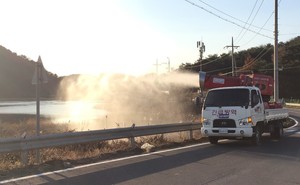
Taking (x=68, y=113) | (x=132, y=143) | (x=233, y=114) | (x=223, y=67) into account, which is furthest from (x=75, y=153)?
(x=223, y=67)

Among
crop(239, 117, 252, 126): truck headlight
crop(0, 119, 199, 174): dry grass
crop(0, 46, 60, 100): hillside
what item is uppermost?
crop(0, 46, 60, 100): hillside

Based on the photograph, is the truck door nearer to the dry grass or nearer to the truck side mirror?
the truck side mirror

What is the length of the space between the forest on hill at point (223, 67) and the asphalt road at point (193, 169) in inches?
2184

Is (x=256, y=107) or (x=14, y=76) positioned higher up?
(x=14, y=76)

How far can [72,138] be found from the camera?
1144 cm

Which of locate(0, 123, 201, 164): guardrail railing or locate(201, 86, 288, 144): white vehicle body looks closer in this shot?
locate(0, 123, 201, 164): guardrail railing

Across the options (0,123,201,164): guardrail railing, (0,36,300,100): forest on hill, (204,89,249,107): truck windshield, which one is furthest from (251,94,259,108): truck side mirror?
(0,36,300,100): forest on hill

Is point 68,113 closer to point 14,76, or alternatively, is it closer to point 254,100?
point 254,100

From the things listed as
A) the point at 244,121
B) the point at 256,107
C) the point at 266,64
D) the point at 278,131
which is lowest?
the point at 278,131

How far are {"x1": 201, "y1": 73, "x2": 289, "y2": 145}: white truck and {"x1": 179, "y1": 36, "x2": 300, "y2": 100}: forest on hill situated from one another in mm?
78356

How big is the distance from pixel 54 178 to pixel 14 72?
161353 millimetres

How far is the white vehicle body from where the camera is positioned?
564 inches

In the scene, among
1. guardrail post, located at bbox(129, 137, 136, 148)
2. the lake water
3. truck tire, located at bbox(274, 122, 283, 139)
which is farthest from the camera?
the lake water

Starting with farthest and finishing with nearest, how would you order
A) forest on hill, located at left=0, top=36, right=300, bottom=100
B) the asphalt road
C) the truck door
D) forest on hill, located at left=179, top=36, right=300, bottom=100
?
→ 1. forest on hill, located at left=0, top=36, right=300, bottom=100
2. forest on hill, located at left=179, top=36, right=300, bottom=100
3. the truck door
4. the asphalt road
